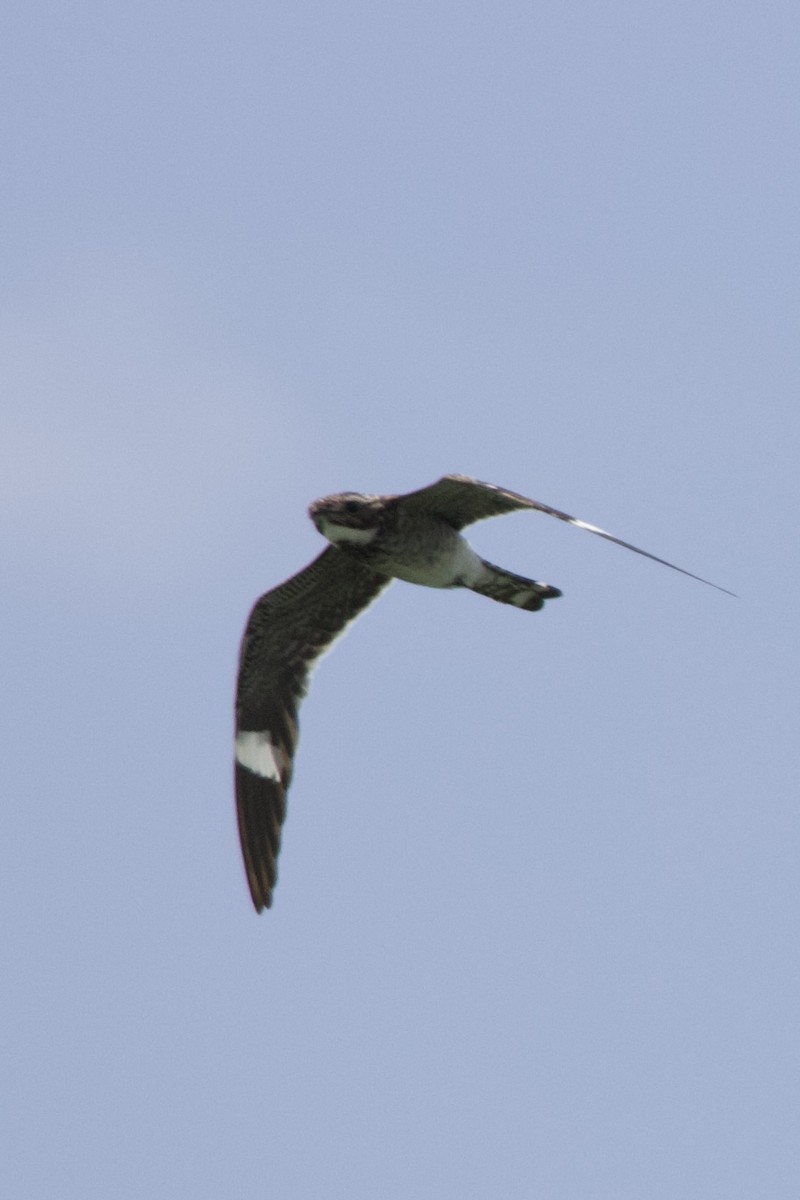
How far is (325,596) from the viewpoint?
12.6 m

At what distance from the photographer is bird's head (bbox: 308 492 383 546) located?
1149cm

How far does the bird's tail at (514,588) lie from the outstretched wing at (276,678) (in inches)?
38.6

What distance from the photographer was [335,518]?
37.8ft

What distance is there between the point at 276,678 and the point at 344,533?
1690mm

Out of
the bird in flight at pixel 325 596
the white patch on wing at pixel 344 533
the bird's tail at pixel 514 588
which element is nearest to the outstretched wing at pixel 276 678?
the bird in flight at pixel 325 596

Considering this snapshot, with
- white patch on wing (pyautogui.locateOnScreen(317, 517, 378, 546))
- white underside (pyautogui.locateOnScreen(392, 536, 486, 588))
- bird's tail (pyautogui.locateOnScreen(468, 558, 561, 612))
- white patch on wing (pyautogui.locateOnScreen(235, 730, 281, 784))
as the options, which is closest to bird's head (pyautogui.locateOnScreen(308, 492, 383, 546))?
white patch on wing (pyautogui.locateOnScreen(317, 517, 378, 546))

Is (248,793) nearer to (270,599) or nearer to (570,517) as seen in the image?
(270,599)

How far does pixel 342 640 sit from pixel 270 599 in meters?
0.57

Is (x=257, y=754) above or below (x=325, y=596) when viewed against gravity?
below

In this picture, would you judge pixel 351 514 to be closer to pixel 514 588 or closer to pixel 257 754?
pixel 514 588

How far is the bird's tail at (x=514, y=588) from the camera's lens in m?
11.8

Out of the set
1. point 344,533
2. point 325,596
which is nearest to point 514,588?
point 344,533

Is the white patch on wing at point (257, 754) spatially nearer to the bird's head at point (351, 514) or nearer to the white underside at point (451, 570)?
the white underside at point (451, 570)

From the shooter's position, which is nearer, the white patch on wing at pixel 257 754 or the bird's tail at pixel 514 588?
the bird's tail at pixel 514 588
